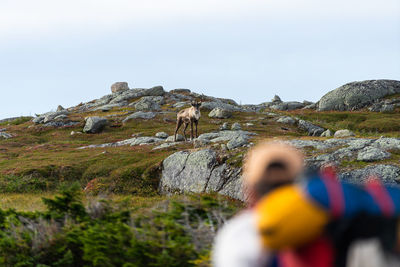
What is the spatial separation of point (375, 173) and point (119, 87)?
321 ft

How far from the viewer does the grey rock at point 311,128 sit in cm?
4944

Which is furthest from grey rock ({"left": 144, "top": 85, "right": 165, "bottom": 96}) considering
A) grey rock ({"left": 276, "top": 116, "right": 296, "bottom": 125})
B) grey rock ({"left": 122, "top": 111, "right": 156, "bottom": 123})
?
grey rock ({"left": 276, "top": 116, "right": 296, "bottom": 125})

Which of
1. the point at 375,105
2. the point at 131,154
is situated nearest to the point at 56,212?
the point at 131,154

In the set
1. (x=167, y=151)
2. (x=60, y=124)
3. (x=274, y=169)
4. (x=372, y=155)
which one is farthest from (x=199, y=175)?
(x=60, y=124)

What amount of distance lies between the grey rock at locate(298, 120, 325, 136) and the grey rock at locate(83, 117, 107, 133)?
26852mm

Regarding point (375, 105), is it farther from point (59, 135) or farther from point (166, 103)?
point (59, 135)

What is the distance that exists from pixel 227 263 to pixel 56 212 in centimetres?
733

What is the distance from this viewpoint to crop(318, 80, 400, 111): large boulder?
7869 cm

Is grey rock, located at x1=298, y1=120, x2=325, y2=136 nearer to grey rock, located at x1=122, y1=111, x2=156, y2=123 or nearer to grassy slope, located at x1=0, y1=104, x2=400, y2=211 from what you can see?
grassy slope, located at x1=0, y1=104, x2=400, y2=211

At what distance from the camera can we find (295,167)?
298 cm

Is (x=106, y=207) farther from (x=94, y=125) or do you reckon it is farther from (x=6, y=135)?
(x=6, y=135)

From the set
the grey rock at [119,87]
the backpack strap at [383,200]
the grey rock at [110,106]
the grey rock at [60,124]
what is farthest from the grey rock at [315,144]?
the grey rock at [119,87]

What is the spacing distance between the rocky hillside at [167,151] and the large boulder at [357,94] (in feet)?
19.7

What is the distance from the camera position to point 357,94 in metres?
79.0
